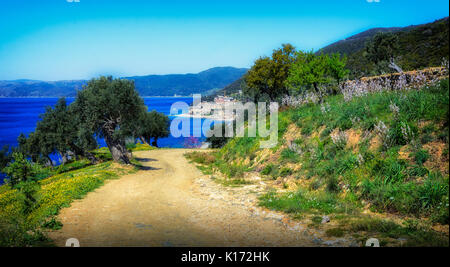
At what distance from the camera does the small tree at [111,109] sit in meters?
21.0

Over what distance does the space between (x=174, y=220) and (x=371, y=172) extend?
21.8ft

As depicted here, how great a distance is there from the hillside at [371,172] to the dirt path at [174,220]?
3.21ft

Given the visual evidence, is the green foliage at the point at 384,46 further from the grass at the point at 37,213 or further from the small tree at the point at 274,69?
the grass at the point at 37,213

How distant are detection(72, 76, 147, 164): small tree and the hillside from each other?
1122 cm

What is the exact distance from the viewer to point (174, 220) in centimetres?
862

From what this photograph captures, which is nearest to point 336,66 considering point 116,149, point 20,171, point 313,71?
point 313,71

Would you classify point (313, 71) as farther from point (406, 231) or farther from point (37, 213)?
point (37, 213)

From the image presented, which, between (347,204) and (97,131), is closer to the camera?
(347,204)

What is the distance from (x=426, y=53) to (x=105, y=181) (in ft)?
241

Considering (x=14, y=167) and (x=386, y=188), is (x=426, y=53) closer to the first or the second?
(x=386, y=188)

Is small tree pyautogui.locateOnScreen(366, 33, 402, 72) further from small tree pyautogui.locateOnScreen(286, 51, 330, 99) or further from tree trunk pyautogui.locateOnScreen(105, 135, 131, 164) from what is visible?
tree trunk pyautogui.locateOnScreen(105, 135, 131, 164)

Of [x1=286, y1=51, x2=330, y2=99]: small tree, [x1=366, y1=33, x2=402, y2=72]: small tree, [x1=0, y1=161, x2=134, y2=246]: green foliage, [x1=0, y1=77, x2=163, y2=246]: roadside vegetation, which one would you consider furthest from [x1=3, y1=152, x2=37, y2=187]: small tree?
[x1=366, y1=33, x2=402, y2=72]: small tree
